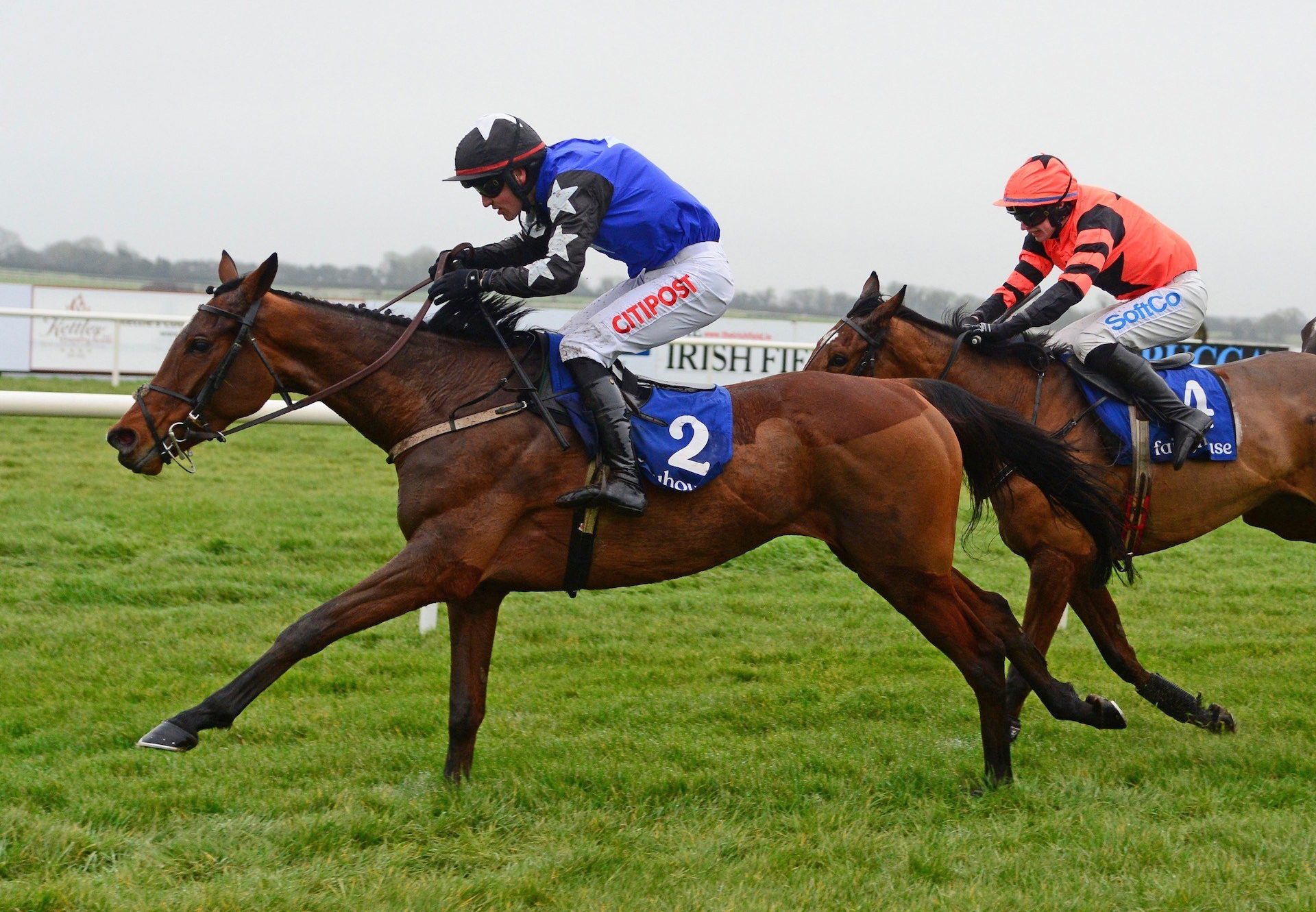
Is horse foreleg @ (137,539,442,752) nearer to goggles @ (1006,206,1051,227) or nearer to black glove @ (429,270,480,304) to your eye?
black glove @ (429,270,480,304)

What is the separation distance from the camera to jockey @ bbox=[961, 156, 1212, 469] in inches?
201

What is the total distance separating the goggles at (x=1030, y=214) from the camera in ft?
17.7

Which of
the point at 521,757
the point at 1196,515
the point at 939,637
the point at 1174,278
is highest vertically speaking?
the point at 1174,278

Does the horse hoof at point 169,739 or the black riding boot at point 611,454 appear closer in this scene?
the horse hoof at point 169,739

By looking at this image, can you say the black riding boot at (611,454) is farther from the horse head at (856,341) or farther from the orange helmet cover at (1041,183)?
the orange helmet cover at (1041,183)

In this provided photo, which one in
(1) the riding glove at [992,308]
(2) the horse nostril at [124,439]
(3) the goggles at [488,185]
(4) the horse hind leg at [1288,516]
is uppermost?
(3) the goggles at [488,185]

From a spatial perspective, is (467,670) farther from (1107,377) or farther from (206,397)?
(1107,377)

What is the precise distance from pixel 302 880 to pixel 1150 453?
3.62m

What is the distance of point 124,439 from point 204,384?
282 millimetres

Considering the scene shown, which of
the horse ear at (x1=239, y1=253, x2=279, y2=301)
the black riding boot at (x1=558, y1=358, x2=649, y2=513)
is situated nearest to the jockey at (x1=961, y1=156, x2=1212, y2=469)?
the black riding boot at (x1=558, y1=358, x2=649, y2=513)

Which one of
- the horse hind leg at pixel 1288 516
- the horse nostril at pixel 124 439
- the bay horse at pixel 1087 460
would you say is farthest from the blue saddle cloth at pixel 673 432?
the horse hind leg at pixel 1288 516

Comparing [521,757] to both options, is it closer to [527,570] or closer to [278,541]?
[527,570]

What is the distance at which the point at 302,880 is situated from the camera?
318cm

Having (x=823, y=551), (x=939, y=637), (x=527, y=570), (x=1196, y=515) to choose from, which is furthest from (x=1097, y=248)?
(x=823, y=551)
